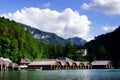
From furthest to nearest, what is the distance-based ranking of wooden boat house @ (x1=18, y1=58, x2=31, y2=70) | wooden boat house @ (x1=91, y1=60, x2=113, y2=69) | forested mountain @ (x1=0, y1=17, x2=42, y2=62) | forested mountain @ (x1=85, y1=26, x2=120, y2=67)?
forested mountain @ (x1=85, y1=26, x2=120, y2=67), wooden boat house @ (x1=91, y1=60, x2=113, y2=69), wooden boat house @ (x1=18, y1=58, x2=31, y2=70), forested mountain @ (x1=0, y1=17, x2=42, y2=62)

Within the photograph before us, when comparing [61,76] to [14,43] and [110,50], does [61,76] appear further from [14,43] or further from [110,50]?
[110,50]

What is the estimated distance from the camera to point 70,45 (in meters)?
186

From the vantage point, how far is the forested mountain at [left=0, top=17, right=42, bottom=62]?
145750 millimetres

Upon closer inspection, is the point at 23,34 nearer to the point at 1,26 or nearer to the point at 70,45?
the point at 1,26

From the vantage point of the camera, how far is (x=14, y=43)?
Answer: 148 meters

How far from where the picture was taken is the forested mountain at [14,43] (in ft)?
478

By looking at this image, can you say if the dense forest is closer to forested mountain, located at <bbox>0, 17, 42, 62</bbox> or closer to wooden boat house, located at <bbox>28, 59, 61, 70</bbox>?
forested mountain, located at <bbox>0, 17, 42, 62</bbox>

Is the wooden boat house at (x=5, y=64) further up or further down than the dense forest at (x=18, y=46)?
further down

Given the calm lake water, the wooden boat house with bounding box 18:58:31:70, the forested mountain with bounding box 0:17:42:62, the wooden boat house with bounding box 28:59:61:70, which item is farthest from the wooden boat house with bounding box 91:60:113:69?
the calm lake water

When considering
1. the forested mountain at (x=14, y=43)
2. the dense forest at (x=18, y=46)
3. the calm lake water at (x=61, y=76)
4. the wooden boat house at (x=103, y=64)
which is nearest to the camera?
the calm lake water at (x=61, y=76)

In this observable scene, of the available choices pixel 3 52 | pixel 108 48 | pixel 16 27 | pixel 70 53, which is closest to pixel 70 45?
pixel 70 53

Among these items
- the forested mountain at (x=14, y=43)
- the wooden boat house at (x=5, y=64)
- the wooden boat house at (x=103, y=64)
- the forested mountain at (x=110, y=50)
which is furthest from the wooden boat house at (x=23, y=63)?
the forested mountain at (x=110, y=50)

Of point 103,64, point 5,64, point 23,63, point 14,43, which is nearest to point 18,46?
point 14,43

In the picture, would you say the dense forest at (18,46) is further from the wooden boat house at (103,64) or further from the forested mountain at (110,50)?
the wooden boat house at (103,64)
